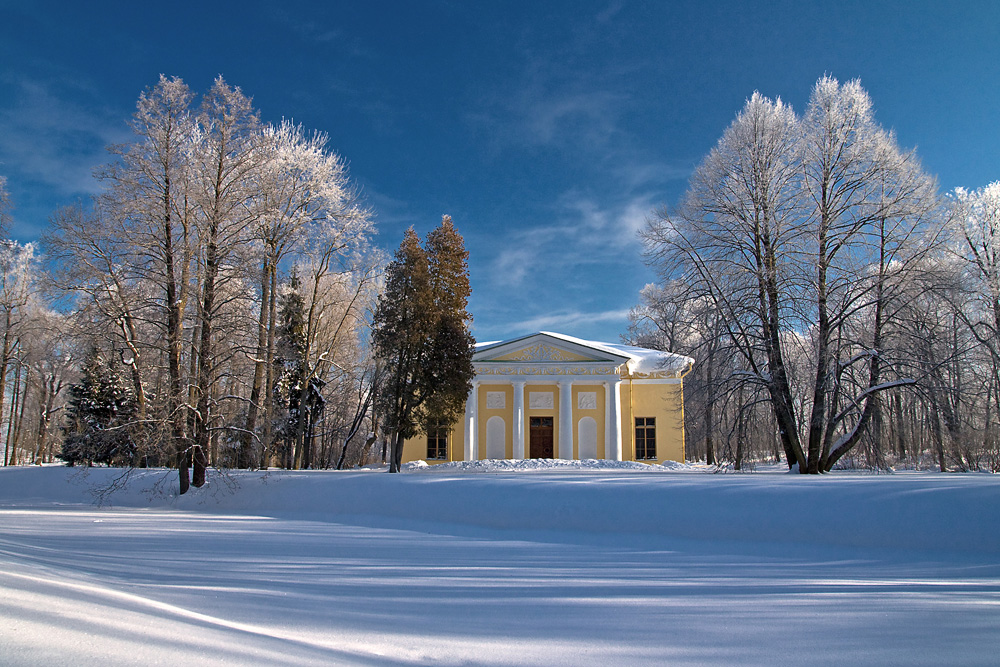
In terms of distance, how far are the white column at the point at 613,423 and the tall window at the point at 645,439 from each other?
5.25ft

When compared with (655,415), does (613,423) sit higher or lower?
lower

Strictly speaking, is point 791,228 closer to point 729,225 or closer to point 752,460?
point 729,225

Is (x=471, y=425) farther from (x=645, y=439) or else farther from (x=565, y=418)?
(x=645, y=439)

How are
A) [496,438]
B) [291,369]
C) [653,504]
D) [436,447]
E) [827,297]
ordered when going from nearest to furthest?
1. [653,504]
2. [827,297]
3. [291,369]
4. [496,438]
5. [436,447]

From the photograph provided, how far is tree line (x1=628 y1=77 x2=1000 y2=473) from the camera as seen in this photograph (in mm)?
13117

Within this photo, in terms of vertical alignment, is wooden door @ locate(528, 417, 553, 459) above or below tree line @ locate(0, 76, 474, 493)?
below

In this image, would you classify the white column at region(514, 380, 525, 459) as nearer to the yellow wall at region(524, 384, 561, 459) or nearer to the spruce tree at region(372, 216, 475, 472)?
the yellow wall at region(524, 384, 561, 459)

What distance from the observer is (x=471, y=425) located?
31281 millimetres

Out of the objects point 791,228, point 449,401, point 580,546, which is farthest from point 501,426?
point 580,546

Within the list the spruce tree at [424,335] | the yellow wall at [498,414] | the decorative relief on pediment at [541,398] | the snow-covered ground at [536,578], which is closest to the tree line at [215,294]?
the spruce tree at [424,335]

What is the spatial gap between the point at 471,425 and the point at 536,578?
2564 cm

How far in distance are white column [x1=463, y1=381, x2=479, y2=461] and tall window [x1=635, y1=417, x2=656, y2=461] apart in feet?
30.4

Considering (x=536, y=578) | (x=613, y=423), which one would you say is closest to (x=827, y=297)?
(x=536, y=578)

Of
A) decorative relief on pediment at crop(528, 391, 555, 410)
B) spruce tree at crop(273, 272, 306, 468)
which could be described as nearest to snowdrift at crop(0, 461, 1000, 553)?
spruce tree at crop(273, 272, 306, 468)
